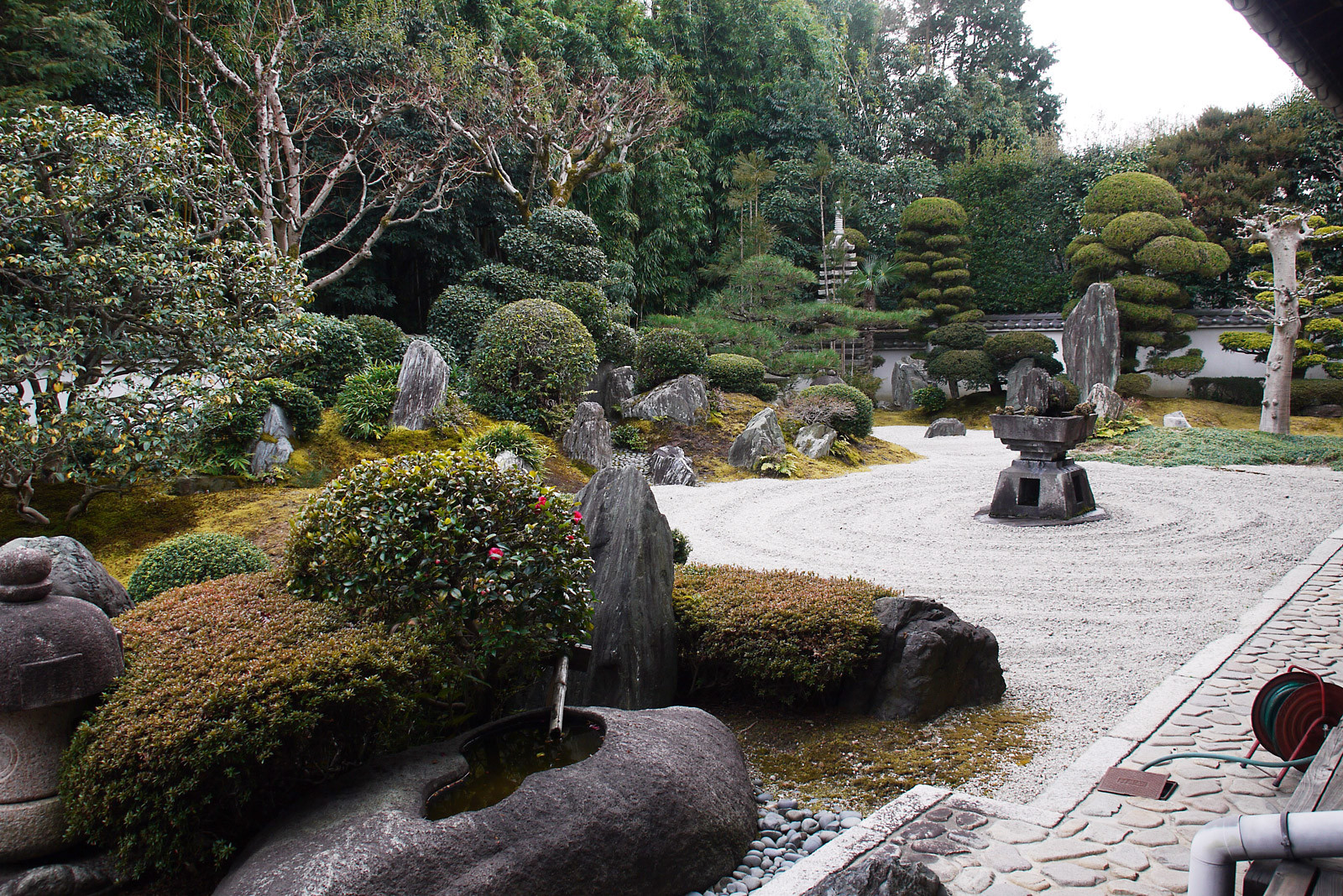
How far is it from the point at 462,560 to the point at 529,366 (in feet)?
27.3

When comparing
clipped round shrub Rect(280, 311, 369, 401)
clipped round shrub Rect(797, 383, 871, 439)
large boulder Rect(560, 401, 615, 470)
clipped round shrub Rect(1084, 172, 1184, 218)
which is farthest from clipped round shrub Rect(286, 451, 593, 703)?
clipped round shrub Rect(1084, 172, 1184, 218)

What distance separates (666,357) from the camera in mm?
13023

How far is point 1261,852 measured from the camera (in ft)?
3.73

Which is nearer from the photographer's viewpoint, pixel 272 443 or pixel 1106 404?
pixel 272 443

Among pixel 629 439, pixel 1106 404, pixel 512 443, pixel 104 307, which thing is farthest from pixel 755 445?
pixel 104 307

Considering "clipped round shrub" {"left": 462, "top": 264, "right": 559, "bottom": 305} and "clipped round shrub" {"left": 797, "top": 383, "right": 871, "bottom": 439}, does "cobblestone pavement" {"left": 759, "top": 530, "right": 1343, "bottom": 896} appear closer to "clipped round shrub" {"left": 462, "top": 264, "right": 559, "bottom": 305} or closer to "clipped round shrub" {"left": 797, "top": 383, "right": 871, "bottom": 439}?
"clipped round shrub" {"left": 797, "top": 383, "right": 871, "bottom": 439}

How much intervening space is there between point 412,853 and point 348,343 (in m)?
9.01

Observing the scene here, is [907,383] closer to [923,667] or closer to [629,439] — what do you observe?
[629,439]

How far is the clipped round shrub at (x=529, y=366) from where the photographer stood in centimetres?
1097

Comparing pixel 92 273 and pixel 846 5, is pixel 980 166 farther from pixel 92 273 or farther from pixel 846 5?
pixel 92 273

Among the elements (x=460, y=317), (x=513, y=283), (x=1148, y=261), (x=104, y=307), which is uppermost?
(x=1148, y=261)

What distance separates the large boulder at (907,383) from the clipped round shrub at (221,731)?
2049cm

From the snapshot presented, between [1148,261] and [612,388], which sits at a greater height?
[1148,261]

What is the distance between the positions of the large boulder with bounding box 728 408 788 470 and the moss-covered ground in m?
7.98
